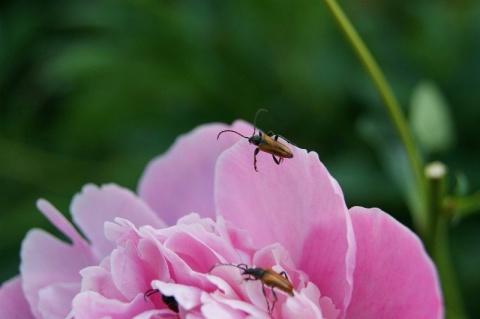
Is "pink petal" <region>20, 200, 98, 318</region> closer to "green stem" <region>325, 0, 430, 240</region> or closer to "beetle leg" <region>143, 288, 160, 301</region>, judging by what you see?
"beetle leg" <region>143, 288, 160, 301</region>

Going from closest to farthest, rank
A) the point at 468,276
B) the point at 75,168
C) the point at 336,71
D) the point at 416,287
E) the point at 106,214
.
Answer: the point at 416,287
the point at 106,214
the point at 468,276
the point at 336,71
the point at 75,168

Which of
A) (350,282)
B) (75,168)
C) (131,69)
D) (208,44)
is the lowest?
A: (350,282)

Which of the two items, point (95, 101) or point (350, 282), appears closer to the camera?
point (350, 282)

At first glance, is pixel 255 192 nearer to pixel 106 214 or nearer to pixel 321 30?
pixel 106 214

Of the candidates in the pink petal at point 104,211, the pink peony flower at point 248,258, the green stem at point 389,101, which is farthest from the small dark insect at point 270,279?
the green stem at point 389,101

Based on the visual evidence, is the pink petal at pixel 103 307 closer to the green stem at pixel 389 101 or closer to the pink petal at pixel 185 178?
the pink petal at pixel 185 178

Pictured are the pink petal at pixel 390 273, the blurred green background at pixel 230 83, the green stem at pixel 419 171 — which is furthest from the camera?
the blurred green background at pixel 230 83

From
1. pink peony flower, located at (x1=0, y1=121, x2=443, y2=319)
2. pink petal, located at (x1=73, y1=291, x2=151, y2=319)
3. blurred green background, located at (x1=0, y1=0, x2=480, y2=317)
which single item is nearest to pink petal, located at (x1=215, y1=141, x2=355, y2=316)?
pink peony flower, located at (x1=0, y1=121, x2=443, y2=319)

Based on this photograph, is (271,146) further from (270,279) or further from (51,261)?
(51,261)

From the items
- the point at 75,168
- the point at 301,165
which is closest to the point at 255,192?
the point at 301,165
